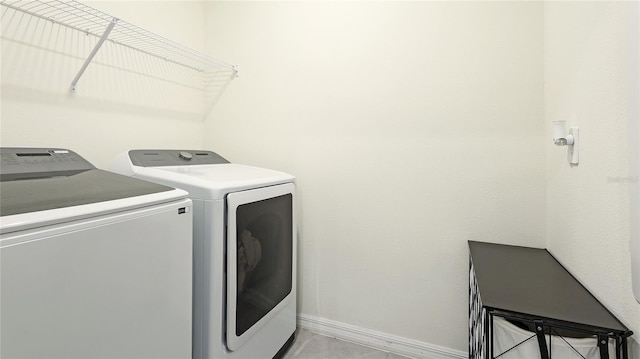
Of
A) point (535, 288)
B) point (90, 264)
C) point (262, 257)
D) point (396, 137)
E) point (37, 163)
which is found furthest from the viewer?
point (396, 137)

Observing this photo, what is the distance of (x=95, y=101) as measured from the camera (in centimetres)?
163

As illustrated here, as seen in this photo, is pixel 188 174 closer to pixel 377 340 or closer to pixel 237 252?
pixel 237 252

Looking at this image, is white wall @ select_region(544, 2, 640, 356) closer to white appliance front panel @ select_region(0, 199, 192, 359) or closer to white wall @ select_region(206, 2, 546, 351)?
white wall @ select_region(206, 2, 546, 351)

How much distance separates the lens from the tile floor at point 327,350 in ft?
5.80

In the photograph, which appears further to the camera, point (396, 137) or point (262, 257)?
point (396, 137)

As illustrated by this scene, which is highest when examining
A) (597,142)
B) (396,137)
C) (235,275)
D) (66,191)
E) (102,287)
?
(396,137)

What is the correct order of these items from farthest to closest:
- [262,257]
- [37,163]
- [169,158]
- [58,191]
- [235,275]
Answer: [169,158] < [262,257] < [235,275] < [37,163] < [58,191]

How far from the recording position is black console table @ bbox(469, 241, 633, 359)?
2.68 ft

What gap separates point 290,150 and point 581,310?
162 centimetres

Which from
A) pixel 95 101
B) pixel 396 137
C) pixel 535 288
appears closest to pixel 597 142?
pixel 535 288

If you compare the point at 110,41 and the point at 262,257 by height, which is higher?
the point at 110,41

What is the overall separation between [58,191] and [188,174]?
1.71 ft

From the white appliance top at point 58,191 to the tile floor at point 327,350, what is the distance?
4.12 ft

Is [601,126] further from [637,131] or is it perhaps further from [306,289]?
[306,289]
